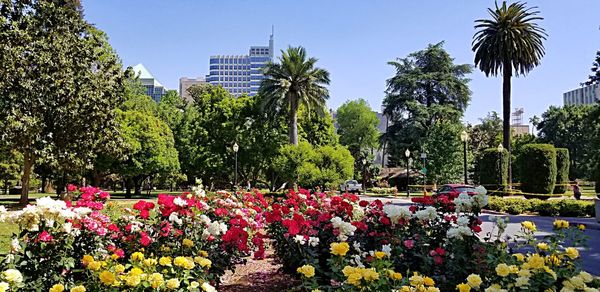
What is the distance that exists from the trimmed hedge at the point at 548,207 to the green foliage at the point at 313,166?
484 inches

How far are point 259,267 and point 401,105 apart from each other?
147 ft

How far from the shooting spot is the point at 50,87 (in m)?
20.8

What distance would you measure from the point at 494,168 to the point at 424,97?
23849 millimetres

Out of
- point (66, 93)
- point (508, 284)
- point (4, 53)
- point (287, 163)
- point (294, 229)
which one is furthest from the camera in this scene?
point (287, 163)

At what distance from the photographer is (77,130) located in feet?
73.0

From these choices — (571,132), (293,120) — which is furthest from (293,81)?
(571,132)

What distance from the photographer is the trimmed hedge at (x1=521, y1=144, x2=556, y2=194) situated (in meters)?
24.7

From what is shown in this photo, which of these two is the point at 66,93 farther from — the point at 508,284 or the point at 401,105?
the point at 401,105

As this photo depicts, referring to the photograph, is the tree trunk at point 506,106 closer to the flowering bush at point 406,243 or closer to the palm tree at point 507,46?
the palm tree at point 507,46

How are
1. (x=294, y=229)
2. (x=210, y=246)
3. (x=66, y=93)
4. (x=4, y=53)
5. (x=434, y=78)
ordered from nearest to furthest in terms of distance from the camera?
(x=294, y=229) → (x=210, y=246) → (x=4, y=53) → (x=66, y=93) → (x=434, y=78)

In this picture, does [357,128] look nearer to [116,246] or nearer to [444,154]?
[444,154]

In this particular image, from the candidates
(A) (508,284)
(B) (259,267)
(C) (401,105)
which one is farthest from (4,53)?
(C) (401,105)

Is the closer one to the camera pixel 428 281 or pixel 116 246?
pixel 428 281

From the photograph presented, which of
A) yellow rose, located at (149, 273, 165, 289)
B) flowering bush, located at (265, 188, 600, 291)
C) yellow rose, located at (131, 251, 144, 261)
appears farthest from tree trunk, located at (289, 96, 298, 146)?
yellow rose, located at (149, 273, 165, 289)
